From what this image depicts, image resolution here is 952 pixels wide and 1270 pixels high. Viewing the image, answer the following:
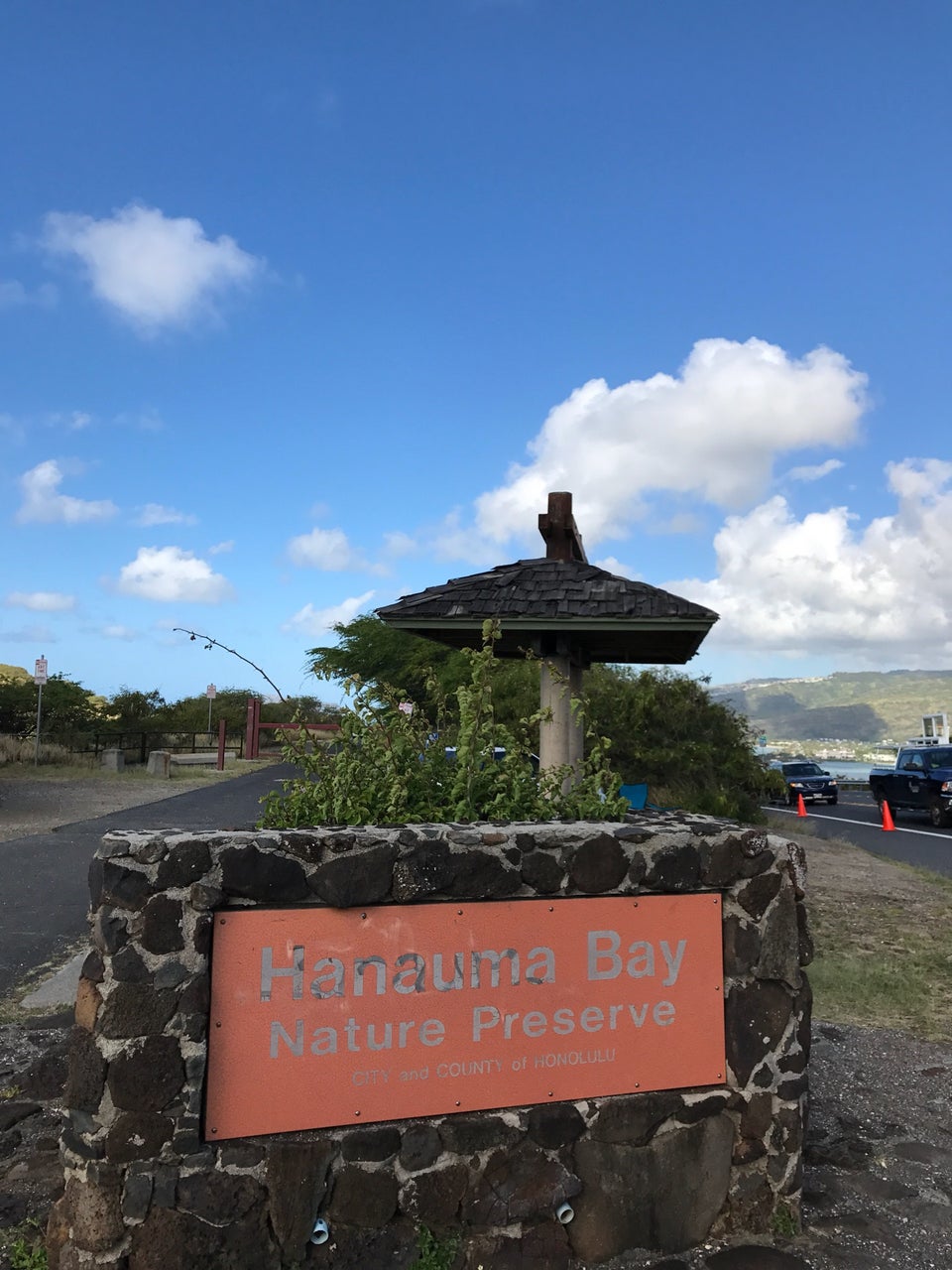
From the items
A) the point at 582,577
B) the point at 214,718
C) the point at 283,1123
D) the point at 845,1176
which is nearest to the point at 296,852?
the point at 283,1123

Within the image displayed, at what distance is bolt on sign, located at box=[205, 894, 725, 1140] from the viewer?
122 inches

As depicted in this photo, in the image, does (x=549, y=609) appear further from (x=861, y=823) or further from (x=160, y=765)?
(x=160, y=765)

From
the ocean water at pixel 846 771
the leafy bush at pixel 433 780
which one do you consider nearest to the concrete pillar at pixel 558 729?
the leafy bush at pixel 433 780

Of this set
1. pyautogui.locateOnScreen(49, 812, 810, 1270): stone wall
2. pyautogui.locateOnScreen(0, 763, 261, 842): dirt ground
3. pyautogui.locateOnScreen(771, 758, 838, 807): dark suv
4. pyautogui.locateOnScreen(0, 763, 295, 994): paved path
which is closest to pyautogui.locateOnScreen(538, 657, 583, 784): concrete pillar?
pyautogui.locateOnScreen(0, 763, 295, 994): paved path

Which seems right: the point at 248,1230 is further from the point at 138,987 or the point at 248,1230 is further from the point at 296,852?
the point at 296,852

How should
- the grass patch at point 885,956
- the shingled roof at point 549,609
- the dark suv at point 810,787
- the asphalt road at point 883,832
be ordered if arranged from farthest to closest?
the dark suv at point 810,787, the asphalt road at point 883,832, the shingled roof at point 549,609, the grass patch at point 885,956

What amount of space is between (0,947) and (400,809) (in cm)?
549

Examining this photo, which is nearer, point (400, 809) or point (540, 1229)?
point (540, 1229)

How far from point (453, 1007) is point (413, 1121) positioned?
0.40m

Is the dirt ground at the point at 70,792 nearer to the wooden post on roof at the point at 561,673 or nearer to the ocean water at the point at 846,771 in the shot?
the wooden post on roof at the point at 561,673

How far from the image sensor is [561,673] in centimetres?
756

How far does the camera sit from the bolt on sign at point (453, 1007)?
10.2ft

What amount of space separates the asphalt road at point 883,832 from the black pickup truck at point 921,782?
1.44ft

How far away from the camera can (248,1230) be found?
3016 millimetres
